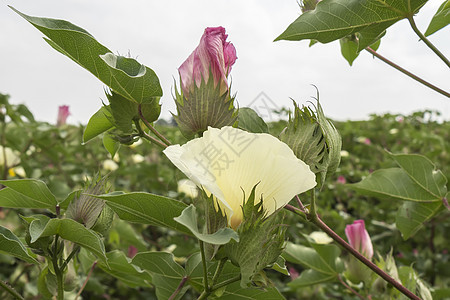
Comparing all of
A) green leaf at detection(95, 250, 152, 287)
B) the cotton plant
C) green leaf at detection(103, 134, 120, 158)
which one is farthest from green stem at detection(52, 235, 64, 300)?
green leaf at detection(103, 134, 120, 158)

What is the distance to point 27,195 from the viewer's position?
59cm

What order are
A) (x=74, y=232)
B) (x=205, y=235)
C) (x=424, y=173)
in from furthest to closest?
(x=424, y=173) < (x=74, y=232) < (x=205, y=235)

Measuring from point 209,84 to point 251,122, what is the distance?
0.11m

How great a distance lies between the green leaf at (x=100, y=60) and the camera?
487 mm

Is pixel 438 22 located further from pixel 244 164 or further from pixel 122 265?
pixel 122 265

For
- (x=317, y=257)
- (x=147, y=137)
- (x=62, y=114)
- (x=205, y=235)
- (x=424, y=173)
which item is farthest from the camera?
(x=62, y=114)

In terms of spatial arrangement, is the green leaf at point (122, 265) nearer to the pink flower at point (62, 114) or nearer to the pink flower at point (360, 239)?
the pink flower at point (360, 239)

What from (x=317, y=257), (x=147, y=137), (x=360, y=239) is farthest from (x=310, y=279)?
(x=147, y=137)

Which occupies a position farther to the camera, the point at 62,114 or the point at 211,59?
the point at 62,114

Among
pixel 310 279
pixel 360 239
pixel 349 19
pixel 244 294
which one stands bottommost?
pixel 310 279

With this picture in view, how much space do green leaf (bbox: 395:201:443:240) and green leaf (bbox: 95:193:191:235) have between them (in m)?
0.67

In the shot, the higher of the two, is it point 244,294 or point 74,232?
point 74,232

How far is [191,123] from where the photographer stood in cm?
52

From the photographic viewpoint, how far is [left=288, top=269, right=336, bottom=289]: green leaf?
1.06 meters
